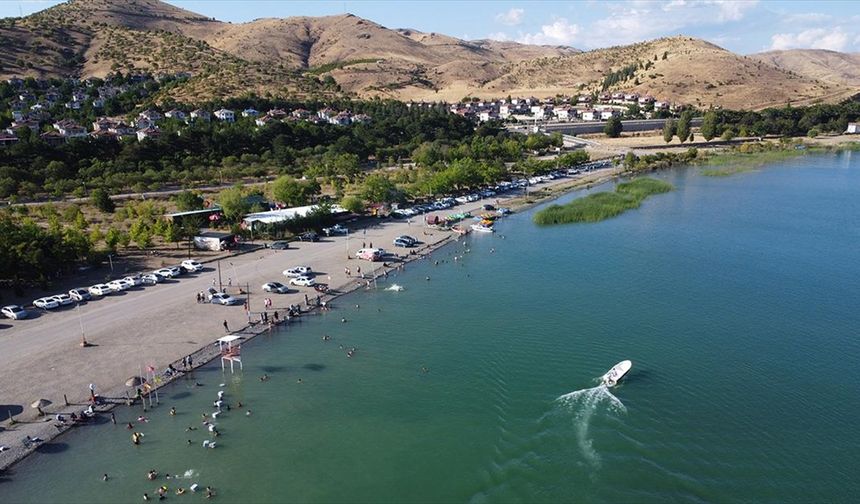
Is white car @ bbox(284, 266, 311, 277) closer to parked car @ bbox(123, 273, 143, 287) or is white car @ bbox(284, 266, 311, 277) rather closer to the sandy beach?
the sandy beach

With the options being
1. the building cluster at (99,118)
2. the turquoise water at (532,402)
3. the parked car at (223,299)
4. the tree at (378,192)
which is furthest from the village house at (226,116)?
the parked car at (223,299)

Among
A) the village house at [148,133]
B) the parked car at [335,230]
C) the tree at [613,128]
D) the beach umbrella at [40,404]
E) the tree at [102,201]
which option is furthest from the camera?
the tree at [613,128]

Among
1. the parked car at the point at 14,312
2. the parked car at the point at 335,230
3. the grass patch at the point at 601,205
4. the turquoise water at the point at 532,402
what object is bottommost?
the turquoise water at the point at 532,402

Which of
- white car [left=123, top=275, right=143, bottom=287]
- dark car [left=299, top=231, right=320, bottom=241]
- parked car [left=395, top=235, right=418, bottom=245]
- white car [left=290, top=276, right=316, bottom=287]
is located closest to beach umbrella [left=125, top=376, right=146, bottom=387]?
white car [left=123, top=275, right=143, bottom=287]

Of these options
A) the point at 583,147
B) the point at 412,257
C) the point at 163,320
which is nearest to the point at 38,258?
the point at 163,320

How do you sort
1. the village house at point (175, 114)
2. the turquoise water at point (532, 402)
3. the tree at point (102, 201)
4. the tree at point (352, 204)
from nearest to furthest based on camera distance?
the turquoise water at point (532, 402) → the tree at point (102, 201) → the tree at point (352, 204) → the village house at point (175, 114)

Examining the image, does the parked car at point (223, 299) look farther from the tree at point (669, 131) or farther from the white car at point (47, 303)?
the tree at point (669, 131)
